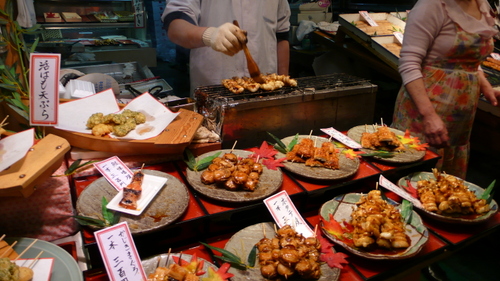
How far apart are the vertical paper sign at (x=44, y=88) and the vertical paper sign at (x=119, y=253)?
2.65 ft

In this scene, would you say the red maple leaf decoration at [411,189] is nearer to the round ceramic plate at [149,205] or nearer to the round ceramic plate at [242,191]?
the round ceramic plate at [242,191]

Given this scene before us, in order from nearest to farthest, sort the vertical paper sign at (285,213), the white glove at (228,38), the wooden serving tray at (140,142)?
1. the vertical paper sign at (285,213)
2. the wooden serving tray at (140,142)
3. the white glove at (228,38)

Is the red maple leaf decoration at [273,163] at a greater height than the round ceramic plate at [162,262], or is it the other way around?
the red maple leaf decoration at [273,163]

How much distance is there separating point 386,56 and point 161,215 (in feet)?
14.0

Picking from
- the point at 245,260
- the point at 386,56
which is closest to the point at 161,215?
the point at 245,260

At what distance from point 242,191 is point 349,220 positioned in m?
0.69

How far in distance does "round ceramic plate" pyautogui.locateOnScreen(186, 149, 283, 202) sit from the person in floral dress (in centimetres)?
182

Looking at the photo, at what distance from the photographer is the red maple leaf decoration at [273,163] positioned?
92.8 inches

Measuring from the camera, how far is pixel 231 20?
12.3 ft

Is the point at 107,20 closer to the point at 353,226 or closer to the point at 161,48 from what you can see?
the point at 161,48

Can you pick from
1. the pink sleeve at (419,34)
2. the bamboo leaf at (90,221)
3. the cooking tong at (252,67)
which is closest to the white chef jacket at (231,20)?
the cooking tong at (252,67)

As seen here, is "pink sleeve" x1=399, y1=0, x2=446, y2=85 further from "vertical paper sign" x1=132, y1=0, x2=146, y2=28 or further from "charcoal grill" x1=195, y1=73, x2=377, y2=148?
"vertical paper sign" x1=132, y1=0, x2=146, y2=28

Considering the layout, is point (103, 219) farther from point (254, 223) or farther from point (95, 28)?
point (95, 28)

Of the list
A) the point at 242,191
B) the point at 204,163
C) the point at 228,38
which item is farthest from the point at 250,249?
the point at 228,38
